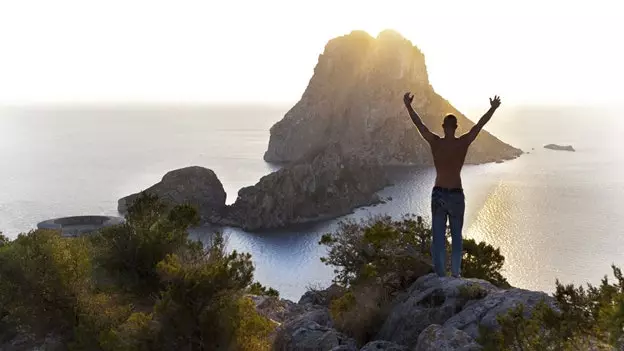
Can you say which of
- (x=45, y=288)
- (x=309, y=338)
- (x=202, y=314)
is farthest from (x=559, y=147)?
(x=202, y=314)

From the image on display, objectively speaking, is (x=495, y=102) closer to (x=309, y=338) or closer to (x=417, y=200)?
(x=309, y=338)

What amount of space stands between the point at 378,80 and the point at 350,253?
167336 mm

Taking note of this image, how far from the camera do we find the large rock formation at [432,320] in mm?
7524

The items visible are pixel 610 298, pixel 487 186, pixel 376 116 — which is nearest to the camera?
pixel 610 298

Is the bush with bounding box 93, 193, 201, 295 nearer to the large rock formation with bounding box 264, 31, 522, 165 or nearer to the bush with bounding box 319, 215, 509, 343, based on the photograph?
the bush with bounding box 319, 215, 509, 343

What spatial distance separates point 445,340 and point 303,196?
8152 cm

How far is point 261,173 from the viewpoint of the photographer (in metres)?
139

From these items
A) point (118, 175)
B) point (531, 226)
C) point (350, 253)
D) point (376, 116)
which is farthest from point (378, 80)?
point (350, 253)

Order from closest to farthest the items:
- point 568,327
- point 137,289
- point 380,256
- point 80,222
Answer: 1. point 568,327
2. point 380,256
3. point 137,289
4. point 80,222

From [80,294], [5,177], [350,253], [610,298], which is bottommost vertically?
[5,177]

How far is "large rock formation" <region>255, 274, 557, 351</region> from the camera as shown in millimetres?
7524

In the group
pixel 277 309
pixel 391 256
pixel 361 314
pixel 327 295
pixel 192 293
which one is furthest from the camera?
pixel 327 295

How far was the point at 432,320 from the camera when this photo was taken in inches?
356

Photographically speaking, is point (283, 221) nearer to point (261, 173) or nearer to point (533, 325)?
point (261, 173)
